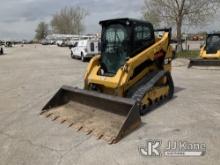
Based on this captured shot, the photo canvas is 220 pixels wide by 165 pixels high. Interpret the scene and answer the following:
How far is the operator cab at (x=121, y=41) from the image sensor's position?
27.9ft

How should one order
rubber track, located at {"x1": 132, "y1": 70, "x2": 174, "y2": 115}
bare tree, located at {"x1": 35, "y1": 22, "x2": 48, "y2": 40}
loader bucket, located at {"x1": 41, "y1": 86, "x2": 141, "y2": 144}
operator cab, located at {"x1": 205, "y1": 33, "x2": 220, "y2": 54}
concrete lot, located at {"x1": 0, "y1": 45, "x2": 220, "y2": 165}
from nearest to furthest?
concrete lot, located at {"x1": 0, "y1": 45, "x2": 220, "y2": 165} → loader bucket, located at {"x1": 41, "y1": 86, "x2": 141, "y2": 144} → rubber track, located at {"x1": 132, "y1": 70, "x2": 174, "y2": 115} → operator cab, located at {"x1": 205, "y1": 33, "x2": 220, "y2": 54} → bare tree, located at {"x1": 35, "y1": 22, "x2": 48, "y2": 40}

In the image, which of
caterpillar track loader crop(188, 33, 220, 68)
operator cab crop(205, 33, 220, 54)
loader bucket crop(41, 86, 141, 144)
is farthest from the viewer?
operator cab crop(205, 33, 220, 54)

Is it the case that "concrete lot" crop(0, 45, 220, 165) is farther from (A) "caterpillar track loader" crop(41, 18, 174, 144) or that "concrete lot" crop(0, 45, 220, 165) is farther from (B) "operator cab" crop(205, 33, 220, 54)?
(B) "operator cab" crop(205, 33, 220, 54)

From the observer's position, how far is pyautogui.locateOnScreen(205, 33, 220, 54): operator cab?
62.2 feet

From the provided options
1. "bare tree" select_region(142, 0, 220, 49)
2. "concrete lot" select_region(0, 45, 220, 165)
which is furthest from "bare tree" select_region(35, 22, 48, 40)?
"concrete lot" select_region(0, 45, 220, 165)

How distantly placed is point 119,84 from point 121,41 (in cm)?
139

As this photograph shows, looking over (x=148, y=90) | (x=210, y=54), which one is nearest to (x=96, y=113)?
(x=148, y=90)

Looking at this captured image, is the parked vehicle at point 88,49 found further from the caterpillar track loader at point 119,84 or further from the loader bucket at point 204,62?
the caterpillar track loader at point 119,84

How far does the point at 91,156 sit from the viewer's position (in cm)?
558

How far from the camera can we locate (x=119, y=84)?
7.93m

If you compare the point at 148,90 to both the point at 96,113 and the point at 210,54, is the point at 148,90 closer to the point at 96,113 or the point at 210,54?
the point at 96,113

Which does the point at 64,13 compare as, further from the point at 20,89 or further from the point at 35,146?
the point at 35,146

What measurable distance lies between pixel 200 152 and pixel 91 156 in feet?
6.36

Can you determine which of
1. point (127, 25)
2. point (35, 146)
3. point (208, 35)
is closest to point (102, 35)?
point (127, 25)
